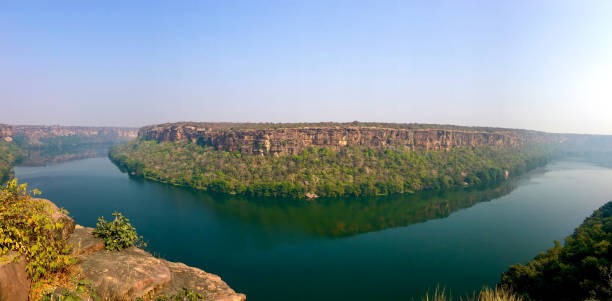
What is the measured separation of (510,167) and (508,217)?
5109 cm

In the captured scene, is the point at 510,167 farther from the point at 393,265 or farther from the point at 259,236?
the point at 259,236

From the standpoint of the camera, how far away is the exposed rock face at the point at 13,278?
525 cm

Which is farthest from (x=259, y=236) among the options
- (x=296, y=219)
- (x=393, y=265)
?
(x=393, y=265)

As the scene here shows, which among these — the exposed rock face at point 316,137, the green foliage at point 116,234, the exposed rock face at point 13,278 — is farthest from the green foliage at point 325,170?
the exposed rock face at point 13,278

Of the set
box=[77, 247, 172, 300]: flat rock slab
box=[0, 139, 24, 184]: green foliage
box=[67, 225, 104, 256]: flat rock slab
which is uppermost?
box=[67, 225, 104, 256]: flat rock slab

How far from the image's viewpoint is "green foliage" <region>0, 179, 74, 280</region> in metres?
5.73

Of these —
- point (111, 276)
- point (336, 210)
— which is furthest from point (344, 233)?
point (111, 276)

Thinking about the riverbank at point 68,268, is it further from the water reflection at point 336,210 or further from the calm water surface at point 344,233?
the water reflection at point 336,210

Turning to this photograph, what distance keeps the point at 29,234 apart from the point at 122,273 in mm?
2365

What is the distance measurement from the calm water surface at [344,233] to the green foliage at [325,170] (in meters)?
4.56

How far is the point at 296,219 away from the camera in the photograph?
161 feet

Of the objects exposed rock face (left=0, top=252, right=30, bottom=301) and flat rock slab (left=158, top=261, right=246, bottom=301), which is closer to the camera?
exposed rock face (left=0, top=252, right=30, bottom=301)

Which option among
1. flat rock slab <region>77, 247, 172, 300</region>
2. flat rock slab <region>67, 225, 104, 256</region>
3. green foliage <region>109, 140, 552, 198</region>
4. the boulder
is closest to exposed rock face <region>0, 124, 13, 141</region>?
green foliage <region>109, 140, 552, 198</region>

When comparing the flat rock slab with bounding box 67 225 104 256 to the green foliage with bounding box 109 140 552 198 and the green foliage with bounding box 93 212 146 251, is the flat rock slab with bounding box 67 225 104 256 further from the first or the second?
the green foliage with bounding box 109 140 552 198
